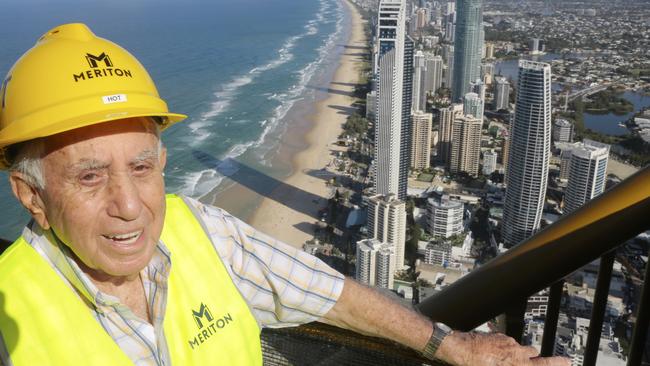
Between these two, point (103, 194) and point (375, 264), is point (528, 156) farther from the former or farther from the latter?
point (103, 194)

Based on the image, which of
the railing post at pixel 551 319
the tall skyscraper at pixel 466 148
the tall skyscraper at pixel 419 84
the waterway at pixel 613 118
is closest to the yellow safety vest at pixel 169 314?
the railing post at pixel 551 319

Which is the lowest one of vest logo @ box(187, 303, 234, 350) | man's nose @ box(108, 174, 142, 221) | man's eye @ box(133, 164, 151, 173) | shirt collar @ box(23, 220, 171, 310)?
Answer: vest logo @ box(187, 303, 234, 350)

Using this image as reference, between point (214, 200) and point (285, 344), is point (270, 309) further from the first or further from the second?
point (214, 200)

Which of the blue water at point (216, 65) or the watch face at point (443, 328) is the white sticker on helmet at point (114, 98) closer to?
the watch face at point (443, 328)

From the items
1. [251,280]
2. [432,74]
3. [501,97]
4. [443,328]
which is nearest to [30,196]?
[251,280]

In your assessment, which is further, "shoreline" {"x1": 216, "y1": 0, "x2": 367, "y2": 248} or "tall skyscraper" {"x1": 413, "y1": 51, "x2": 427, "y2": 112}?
"tall skyscraper" {"x1": 413, "y1": 51, "x2": 427, "y2": 112}

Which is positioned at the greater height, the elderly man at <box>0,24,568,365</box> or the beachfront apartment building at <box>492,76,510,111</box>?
→ the elderly man at <box>0,24,568,365</box>

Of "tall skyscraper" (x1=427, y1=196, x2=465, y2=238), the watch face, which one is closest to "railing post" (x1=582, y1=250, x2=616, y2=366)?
the watch face

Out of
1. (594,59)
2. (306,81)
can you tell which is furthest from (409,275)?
(594,59)

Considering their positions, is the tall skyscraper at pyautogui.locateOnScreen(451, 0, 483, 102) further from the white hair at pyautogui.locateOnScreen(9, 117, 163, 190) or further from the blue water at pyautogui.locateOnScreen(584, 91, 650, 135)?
the white hair at pyautogui.locateOnScreen(9, 117, 163, 190)
